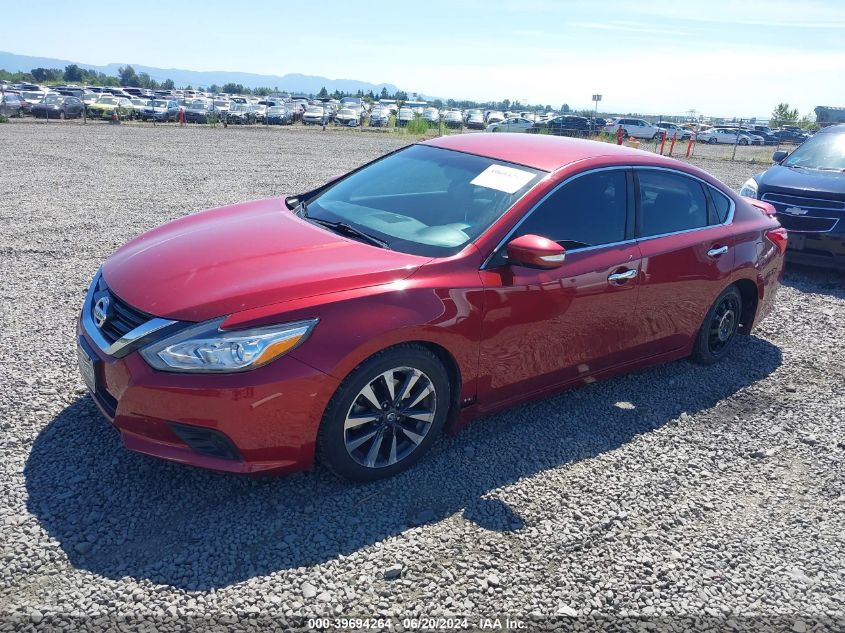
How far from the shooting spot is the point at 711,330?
5.33 metres

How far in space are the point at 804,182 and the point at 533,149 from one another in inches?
220

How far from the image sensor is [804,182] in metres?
8.35

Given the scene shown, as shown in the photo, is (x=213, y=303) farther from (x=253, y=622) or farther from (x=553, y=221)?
(x=553, y=221)

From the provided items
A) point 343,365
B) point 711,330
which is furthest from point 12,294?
point 711,330

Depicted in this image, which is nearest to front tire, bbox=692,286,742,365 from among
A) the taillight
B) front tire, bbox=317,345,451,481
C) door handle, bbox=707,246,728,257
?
door handle, bbox=707,246,728,257

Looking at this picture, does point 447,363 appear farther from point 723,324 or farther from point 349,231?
point 723,324

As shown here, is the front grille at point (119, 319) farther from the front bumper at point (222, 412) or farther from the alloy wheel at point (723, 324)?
the alloy wheel at point (723, 324)

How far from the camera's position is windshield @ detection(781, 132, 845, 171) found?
8.87m

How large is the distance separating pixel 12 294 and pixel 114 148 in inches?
541

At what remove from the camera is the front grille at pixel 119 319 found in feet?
10.5

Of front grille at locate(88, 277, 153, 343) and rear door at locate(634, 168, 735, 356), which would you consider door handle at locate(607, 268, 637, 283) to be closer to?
rear door at locate(634, 168, 735, 356)

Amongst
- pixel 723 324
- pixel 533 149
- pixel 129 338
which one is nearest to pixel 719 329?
pixel 723 324

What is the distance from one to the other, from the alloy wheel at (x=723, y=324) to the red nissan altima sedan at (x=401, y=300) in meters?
0.19

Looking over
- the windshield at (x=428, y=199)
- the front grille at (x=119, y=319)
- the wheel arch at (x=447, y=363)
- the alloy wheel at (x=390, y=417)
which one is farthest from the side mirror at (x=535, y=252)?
the front grille at (x=119, y=319)
